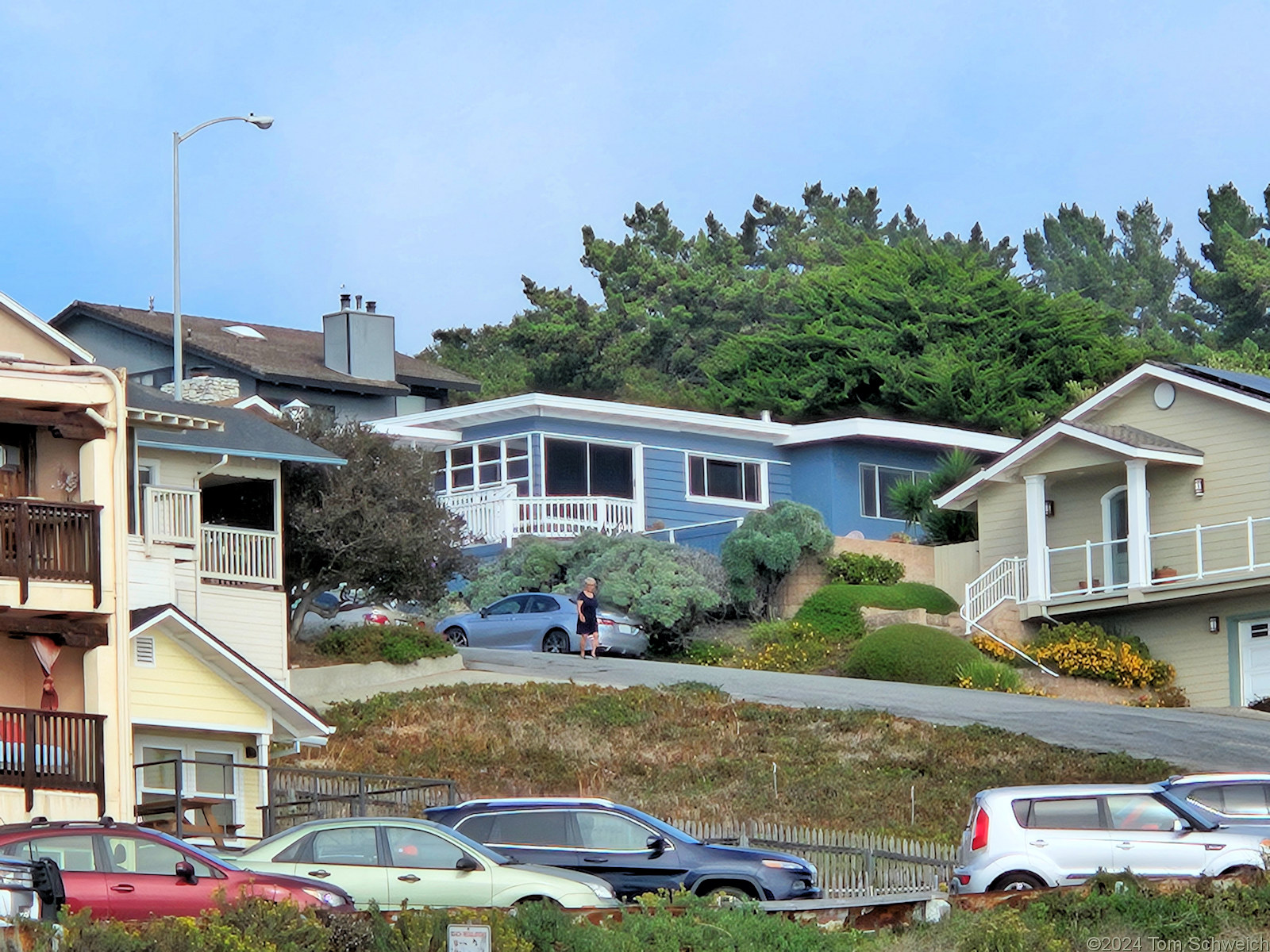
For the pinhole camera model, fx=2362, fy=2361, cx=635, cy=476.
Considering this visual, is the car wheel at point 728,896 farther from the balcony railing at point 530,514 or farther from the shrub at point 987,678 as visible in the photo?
the balcony railing at point 530,514

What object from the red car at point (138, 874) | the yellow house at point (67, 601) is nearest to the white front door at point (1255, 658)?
the yellow house at point (67, 601)

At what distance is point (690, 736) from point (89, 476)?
34.0 ft

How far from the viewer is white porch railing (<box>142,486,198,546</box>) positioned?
3434cm

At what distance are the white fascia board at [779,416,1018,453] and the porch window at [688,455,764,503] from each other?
3.76 feet

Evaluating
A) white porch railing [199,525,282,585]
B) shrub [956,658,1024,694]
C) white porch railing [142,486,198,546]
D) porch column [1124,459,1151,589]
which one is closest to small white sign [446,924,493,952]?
white porch railing [142,486,198,546]

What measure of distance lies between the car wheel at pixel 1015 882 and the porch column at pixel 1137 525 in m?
23.3

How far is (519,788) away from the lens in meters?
32.2

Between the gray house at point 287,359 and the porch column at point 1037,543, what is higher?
the gray house at point 287,359

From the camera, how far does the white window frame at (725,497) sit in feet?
187

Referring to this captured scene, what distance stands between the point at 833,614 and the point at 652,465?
10.1 meters

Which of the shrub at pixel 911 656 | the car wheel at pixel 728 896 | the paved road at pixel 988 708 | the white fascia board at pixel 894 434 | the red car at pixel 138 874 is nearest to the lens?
the red car at pixel 138 874

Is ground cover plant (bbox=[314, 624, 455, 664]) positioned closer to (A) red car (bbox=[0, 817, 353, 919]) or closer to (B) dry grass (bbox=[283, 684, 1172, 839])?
(B) dry grass (bbox=[283, 684, 1172, 839])

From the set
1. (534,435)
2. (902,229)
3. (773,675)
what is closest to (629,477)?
(534,435)

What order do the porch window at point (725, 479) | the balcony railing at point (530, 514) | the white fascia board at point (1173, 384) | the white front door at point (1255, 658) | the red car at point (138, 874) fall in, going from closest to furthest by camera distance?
the red car at point (138, 874) → the white front door at point (1255, 658) → the white fascia board at point (1173, 384) → the balcony railing at point (530, 514) → the porch window at point (725, 479)
